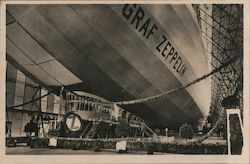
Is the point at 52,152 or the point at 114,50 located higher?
the point at 114,50

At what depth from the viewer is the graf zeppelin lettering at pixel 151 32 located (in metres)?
2.32

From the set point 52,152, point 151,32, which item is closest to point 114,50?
point 151,32

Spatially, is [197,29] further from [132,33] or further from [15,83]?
[15,83]

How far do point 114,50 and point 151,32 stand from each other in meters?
0.29

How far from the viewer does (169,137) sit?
8.03 ft

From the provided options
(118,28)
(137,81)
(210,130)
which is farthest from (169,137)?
(118,28)

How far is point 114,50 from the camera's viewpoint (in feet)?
7.84

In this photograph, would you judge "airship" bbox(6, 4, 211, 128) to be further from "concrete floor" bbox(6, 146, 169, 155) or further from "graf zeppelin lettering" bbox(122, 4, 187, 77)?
"concrete floor" bbox(6, 146, 169, 155)

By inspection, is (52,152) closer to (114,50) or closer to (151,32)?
(114,50)

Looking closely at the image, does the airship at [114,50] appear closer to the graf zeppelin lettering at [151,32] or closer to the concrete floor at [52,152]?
the graf zeppelin lettering at [151,32]

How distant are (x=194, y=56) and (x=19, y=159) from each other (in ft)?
4.84

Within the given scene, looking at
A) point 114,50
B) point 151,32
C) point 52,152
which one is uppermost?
point 151,32

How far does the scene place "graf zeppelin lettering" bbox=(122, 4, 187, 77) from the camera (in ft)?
7.60

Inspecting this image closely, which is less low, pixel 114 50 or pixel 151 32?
pixel 151 32
